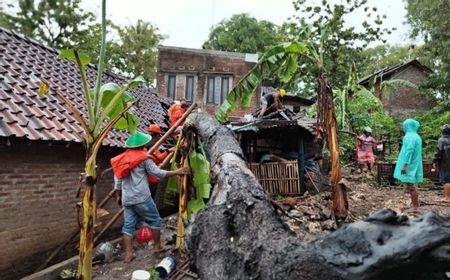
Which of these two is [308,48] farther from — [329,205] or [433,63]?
[433,63]

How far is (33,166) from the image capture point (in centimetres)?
559

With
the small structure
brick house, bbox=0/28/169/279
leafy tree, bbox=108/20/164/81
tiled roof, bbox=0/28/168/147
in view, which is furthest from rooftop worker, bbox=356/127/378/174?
leafy tree, bbox=108/20/164/81

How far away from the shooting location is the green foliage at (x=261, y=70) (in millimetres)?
6945

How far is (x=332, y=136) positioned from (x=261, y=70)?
6.21ft

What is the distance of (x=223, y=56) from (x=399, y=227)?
58.9ft

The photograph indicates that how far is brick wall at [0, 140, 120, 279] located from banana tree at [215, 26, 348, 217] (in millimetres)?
2948

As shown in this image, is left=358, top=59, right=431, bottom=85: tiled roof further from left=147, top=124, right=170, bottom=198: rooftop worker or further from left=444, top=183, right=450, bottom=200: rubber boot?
left=147, top=124, right=170, bottom=198: rooftop worker

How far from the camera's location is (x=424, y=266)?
1474 millimetres

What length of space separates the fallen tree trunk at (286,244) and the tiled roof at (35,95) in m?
3.12

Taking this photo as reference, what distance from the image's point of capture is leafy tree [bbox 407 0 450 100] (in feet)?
52.7

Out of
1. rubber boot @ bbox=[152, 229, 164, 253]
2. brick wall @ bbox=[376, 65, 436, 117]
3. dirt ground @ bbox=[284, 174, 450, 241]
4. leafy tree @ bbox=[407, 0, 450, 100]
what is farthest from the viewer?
brick wall @ bbox=[376, 65, 436, 117]

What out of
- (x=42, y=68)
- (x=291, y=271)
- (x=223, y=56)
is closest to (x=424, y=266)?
(x=291, y=271)

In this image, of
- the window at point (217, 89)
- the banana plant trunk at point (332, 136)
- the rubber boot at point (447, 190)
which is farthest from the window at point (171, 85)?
the rubber boot at point (447, 190)

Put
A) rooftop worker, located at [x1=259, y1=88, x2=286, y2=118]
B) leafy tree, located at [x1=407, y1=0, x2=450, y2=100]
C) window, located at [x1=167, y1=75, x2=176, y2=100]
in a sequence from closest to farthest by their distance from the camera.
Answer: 1. rooftop worker, located at [x1=259, y1=88, x2=286, y2=118]
2. leafy tree, located at [x1=407, y1=0, x2=450, y2=100]
3. window, located at [x1=167, y1=75, x2=176, y2=100]
